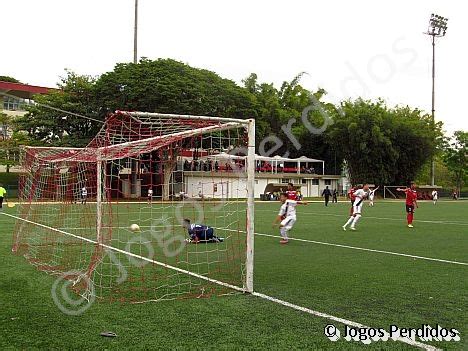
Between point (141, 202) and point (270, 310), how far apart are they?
8.37 m

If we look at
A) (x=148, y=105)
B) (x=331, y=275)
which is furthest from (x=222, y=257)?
(x=148, y=105)

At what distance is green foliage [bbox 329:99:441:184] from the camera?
60.5m

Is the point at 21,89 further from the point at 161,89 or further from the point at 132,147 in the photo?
the point at 132,147

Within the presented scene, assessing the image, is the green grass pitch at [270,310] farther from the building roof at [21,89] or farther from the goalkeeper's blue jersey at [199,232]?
the building roof at [21,89]

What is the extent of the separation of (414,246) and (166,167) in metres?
7.06

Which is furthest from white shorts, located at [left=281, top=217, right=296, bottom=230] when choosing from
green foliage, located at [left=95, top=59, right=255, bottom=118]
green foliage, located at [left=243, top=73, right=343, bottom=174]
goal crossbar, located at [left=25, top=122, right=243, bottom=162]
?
green foliage, located at [left=243, top=73, right=343, bottom=174]

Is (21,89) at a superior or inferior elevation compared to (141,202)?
superior

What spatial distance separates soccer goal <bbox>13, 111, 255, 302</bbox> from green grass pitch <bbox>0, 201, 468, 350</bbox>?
2.19 feet

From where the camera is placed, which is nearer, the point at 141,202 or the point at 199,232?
the point at 199,232

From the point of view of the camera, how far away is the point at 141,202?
15.0m

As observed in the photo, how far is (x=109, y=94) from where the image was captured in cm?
4400

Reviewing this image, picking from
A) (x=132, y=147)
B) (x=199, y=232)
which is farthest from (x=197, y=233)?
(x=132, y=147)

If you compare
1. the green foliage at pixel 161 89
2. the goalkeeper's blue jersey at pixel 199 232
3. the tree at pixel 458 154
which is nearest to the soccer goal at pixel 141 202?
the goalkeeper's blue jersey at pixel 199 232

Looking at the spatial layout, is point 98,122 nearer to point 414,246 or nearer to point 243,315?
point 414,246
